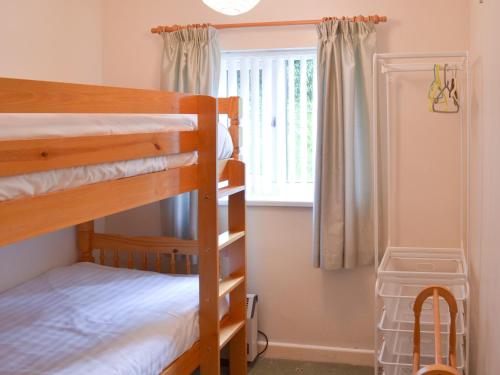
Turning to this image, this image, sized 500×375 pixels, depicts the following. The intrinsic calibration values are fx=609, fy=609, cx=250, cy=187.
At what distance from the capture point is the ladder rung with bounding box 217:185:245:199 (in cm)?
270

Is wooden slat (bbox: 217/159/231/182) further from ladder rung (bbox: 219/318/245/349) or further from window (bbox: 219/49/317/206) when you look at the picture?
ladder rung (bbox: 219/318/245/349)

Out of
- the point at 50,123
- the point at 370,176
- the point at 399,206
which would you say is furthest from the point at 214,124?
the point at 399,206

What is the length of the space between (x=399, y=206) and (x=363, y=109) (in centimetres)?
57

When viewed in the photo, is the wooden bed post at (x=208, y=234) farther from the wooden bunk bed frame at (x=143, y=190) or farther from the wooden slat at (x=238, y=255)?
the wooden slat at (x=238, y=255)

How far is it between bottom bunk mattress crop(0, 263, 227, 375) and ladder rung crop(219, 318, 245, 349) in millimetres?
67

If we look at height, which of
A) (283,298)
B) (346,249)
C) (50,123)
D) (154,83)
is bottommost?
Result: (283,298)

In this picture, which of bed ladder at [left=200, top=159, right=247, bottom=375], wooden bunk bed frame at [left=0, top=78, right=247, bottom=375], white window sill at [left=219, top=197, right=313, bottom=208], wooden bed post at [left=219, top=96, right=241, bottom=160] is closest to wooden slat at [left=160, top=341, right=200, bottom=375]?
wooden bunk bed frame at [left=0, top=78, right=247, bottom=375]

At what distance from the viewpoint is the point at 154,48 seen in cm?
362

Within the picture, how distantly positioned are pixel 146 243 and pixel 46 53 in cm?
116

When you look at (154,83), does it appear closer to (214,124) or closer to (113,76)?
(113,76)

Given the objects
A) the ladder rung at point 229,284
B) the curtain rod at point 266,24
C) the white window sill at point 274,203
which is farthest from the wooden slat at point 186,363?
the curtain rod at point 266,24

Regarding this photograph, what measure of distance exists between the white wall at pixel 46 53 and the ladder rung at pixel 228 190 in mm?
1100

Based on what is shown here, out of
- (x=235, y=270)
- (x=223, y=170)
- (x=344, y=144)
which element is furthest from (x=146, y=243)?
(x=344, y=144)

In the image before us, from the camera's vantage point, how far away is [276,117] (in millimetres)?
3582
